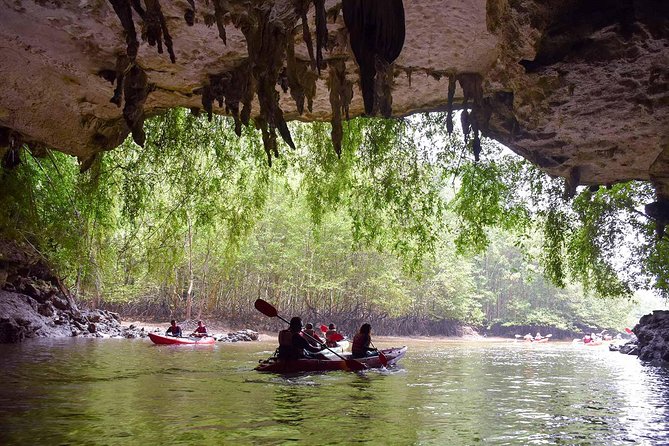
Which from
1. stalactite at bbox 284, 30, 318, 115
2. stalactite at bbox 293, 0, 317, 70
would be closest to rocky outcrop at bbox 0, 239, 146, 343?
stalactite at bbox 284, 30, 318, 115

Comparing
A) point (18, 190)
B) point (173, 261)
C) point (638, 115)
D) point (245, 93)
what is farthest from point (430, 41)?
point (18, 190)

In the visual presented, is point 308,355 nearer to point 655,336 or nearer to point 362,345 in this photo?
point 362,345

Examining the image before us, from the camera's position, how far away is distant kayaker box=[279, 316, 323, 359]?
10.3 metres

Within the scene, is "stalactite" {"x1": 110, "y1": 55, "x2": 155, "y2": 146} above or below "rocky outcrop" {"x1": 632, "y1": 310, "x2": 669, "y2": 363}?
above

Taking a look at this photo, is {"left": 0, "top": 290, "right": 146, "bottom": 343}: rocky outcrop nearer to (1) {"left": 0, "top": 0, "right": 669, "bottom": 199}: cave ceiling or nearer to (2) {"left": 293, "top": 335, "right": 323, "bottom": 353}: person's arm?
(1) {"left": 0, "top": 0, "right": 669, "bottom": 199}: cave ceiling

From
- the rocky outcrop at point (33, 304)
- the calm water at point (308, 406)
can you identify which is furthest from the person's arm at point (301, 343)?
the rocky outcrop at point (33, 304)

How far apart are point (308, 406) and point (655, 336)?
1432 cm

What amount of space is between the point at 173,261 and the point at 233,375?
2.58m

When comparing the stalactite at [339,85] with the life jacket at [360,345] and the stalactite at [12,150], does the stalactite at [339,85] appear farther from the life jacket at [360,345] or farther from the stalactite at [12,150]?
the life jacket at [360,345]

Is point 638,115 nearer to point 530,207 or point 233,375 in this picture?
point 530,207

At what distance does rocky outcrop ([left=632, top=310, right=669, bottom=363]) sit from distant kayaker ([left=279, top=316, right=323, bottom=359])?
36.2 feet

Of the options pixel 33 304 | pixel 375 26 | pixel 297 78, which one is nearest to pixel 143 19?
pixel 297 78

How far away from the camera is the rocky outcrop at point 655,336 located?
50.5ft

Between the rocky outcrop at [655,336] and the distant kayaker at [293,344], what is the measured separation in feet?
36.2
